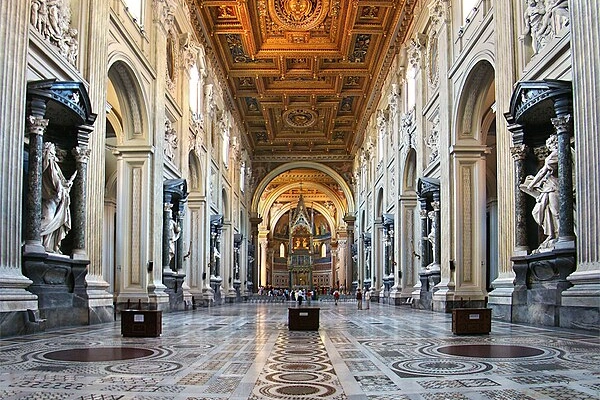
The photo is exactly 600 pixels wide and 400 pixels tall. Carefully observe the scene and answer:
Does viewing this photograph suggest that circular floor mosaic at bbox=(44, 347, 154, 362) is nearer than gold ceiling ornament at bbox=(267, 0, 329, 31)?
Yes

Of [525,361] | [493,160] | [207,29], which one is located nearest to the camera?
[525,361]

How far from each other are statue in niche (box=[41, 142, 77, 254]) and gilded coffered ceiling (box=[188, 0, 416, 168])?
42.3 feet

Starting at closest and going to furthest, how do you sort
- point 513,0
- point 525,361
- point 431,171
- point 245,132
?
point 525,361 < point 513,0 < point 431,171 < point 245,132

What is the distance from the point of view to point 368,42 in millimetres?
27078

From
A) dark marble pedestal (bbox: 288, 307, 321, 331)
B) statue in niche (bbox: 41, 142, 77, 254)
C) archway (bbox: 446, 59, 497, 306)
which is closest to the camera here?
statue in niche (bbox: 41, 142, 77, 254)

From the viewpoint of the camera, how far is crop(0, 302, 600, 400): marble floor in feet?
14.9

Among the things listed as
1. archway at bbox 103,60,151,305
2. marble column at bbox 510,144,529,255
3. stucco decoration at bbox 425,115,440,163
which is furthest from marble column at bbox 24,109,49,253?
stucco decoration at bbox 425,115,440,163

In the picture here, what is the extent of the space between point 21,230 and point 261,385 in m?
6.00

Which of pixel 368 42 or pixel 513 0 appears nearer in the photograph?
pixel 513 0

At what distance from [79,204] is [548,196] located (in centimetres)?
795

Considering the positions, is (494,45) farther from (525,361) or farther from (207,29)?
(207,29)

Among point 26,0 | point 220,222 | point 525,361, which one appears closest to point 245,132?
point 220,222

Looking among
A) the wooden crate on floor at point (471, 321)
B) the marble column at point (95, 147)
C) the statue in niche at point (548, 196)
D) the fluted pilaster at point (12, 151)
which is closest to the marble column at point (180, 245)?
the marble column at point (95, 147)

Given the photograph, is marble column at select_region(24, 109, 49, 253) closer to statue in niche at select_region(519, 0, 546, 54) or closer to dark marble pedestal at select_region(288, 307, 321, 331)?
dark marble pedestal at select_region(288, 307, 321, 331)
